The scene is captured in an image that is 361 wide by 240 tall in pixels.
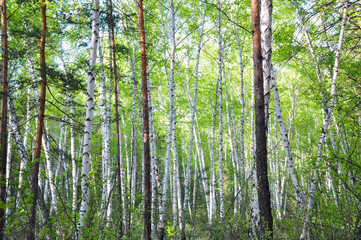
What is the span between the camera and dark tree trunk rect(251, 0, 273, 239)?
12.9ft

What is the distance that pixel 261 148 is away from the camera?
411 cm

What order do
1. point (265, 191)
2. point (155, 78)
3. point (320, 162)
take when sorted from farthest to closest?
point (155, 78)
point (320, 162)
point (265, 191)

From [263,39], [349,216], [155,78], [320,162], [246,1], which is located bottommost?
[349,216]

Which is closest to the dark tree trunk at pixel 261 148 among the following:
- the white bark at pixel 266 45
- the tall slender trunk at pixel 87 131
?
the white bark at pixel 266 45

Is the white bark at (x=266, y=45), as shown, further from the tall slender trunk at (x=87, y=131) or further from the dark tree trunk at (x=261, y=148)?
the tall slender trunk at (x=87, y=131)

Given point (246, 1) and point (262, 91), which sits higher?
point (246, 1)

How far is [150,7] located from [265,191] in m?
9.47

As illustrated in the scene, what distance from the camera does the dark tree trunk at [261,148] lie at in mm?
3945

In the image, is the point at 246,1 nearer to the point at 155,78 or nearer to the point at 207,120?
the point at 155,78

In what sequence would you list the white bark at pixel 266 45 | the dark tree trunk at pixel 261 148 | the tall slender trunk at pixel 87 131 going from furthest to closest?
1. the tall slender trunk at pixel 87 131
2. the white bark at pixel 266 45
3. the dark tree trunk at pixel 261 148

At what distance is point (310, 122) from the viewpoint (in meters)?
20.2

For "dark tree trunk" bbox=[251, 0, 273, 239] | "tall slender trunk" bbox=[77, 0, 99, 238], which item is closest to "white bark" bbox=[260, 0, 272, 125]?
"dark tree trunk" bbox=[251, 0, 273, 239]

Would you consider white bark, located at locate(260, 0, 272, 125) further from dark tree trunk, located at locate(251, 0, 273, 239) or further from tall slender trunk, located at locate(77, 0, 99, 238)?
tall slender trunk, located at locate(77, 0, 99, 238)

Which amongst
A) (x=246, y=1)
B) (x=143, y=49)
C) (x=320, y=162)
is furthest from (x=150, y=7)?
(x=320, y=162)
